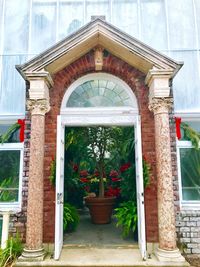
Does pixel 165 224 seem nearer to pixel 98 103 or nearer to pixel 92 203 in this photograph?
pixel 98 103

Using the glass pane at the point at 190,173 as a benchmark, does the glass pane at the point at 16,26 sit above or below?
above

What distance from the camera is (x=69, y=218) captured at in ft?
18.2

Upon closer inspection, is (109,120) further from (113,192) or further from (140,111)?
(113,192)

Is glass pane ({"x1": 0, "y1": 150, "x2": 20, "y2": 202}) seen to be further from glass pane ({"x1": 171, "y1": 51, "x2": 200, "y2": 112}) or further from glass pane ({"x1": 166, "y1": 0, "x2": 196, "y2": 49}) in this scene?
glass pane ({"x1": 166, "y1": 0, "x2": 196, "y2": 49})

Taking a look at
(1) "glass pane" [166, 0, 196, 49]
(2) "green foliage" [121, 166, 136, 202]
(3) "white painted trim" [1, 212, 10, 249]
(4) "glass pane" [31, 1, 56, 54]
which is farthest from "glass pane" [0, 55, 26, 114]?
(1) "glass pane" [166, 0, 196, 49]

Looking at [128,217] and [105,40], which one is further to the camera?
[128,217]

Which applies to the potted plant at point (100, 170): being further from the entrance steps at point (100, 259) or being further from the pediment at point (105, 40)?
the pediment at point (105, 40)

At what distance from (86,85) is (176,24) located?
2.71 metres

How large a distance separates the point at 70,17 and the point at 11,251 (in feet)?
17.6

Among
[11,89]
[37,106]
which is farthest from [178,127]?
[11,89]

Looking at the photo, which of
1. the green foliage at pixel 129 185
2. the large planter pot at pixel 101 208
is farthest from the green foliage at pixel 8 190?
the large planter pot at pixel 101 208

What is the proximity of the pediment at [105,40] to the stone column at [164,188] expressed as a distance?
74cm

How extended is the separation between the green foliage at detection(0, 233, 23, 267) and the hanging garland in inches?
77.6

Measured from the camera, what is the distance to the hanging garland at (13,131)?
522cm
